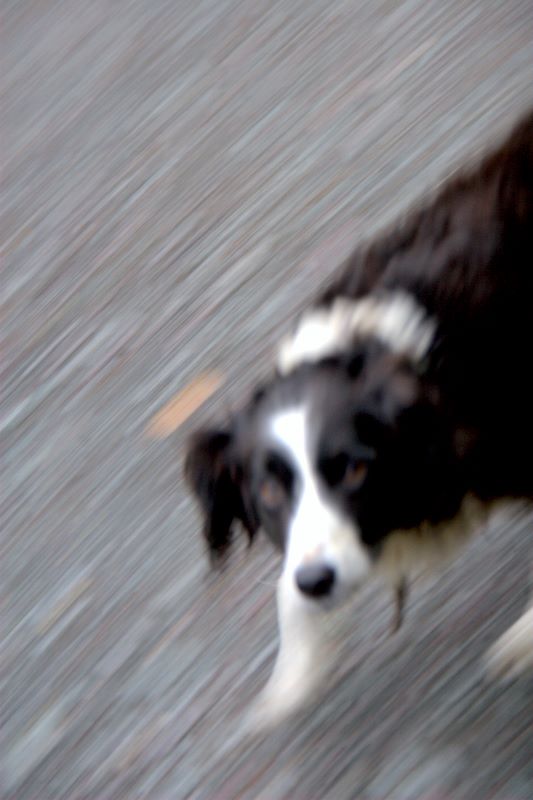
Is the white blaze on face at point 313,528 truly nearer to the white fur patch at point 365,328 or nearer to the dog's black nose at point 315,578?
the dog's black nose at point 315,578

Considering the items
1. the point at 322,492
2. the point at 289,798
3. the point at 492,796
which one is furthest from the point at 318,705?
the point at 322,492

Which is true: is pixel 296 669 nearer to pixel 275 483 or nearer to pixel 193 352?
pixel 275 483

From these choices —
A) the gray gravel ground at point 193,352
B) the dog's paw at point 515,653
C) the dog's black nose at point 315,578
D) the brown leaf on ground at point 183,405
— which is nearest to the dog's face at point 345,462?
the dog's black nose at point 315,578

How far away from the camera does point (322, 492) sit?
247 cm

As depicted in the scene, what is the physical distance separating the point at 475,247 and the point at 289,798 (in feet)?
4.08

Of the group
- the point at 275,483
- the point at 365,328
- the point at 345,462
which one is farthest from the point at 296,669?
the point at 365,328

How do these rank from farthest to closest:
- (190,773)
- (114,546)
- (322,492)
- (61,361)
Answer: (61,361) < (114,546) < (190,773) < (322,492)

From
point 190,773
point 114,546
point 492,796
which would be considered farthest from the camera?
point 114,546

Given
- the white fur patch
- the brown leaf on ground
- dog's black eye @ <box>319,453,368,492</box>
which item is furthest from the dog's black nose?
the brown leaf on ground

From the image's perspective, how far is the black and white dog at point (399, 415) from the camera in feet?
8.14

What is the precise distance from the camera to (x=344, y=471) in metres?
2.48

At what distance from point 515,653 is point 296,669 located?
0.50 metres

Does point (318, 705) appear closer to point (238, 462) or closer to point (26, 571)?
point (238, 462)

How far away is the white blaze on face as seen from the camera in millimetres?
2438
